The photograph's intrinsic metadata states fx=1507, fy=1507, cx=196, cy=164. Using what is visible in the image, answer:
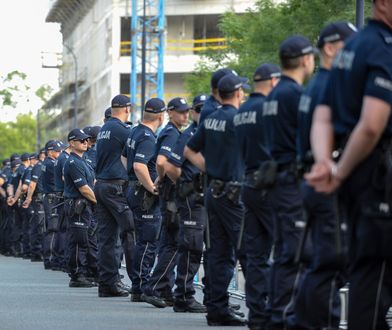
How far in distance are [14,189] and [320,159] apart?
26341mm

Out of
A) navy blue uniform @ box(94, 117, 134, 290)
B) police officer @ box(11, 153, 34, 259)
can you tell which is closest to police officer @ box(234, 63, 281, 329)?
navy blue uniform @ box(94, 117, 134, 290)

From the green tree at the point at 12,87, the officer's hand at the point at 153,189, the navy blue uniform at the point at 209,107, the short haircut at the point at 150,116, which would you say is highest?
the green tree at the point at 12,87

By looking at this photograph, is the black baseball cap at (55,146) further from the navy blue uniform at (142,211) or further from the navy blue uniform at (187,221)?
the navy blue uniform at (187,221)

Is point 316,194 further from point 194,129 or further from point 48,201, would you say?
point 48,201

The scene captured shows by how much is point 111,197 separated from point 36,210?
44.4 ft

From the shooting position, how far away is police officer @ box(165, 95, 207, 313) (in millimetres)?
14516

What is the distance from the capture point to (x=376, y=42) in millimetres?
7492

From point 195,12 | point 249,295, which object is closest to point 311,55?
point 249,295

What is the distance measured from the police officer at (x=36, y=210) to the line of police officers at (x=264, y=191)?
601cm

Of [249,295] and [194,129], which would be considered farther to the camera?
[194,129]

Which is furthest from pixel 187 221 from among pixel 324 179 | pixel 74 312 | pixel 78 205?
pixel 324 179

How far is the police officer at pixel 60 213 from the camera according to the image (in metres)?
23.4

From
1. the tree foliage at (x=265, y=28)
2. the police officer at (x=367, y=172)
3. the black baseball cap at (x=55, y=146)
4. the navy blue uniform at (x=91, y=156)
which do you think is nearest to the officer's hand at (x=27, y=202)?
the black baseball cap at (x=55, y=146)

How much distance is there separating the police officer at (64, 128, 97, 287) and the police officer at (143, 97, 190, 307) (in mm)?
4443
